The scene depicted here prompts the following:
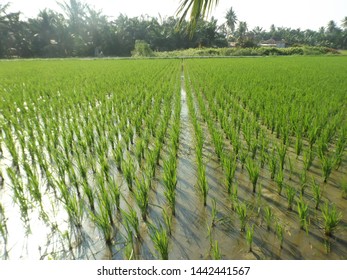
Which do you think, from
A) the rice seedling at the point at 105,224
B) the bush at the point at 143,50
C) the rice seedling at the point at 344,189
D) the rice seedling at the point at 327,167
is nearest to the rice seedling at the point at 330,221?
the rice seedling at the point at 344,189

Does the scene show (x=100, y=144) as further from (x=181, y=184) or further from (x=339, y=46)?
(x=339, y=46)

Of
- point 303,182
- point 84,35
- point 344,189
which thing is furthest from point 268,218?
point 84,35

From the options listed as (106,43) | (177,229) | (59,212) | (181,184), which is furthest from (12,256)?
(106,43)

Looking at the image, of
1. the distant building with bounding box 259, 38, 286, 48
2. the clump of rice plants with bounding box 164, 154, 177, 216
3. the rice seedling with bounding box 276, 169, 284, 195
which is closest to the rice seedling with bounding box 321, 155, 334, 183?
the rice seedling with bounding box 276, 169, 284, 195

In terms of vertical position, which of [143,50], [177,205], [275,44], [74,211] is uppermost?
[74,211]

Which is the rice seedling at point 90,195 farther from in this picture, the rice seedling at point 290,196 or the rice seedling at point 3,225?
the rice seedling at point 290,196

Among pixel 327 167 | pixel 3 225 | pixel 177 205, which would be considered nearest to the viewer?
pixel 3 225

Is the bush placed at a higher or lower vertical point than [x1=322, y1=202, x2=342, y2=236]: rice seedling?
lower

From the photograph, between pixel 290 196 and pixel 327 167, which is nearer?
pixel 290 196

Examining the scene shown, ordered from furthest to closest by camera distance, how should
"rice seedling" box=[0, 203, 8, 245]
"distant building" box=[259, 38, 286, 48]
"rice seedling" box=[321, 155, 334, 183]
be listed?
1. "distant building" box=[259, 38, 286, 48]
2. "rice seedling" box=[321, 155, 334, 183]
3. "rice seedling" box=[0, 203, 8, 245]

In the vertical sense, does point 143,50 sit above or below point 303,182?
below

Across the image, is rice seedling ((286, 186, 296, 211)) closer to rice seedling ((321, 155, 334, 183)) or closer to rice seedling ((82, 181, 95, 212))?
rice seedling ((321, 155, 334, 183))

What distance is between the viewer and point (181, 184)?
7.86 ft

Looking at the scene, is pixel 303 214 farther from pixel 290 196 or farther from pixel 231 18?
pixel 231 18
